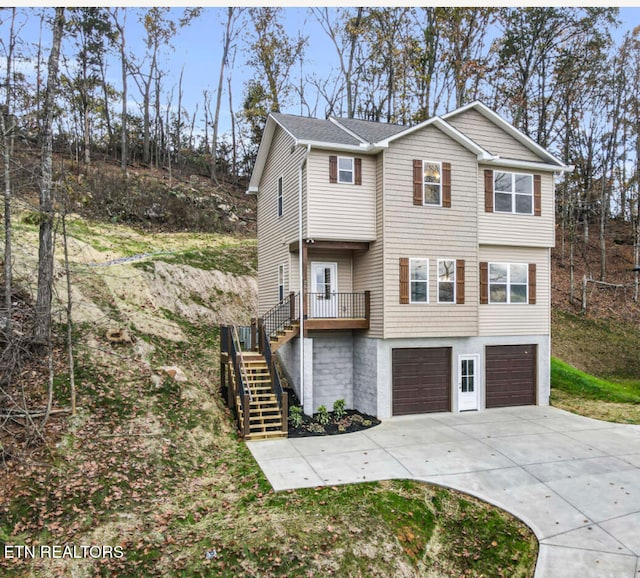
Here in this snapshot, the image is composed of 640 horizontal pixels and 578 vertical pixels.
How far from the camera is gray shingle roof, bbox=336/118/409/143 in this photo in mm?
15647

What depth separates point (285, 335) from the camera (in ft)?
48.8

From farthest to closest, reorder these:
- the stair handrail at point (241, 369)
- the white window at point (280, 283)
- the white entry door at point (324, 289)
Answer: the white window at point (280, 283)
the white entry door at point (324, 289)
the stair handrail at point (241, 369)

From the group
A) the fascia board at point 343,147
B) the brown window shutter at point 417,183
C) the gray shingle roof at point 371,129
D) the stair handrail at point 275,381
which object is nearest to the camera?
the stair handrail at point 275,381

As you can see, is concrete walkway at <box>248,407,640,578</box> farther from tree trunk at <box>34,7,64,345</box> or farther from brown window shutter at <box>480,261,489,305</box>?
tree trunk at <box>34,7,64,345</box>

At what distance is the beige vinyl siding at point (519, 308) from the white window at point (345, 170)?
500 cm

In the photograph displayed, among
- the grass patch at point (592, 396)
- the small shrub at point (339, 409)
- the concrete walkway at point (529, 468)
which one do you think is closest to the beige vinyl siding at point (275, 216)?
the small shrub at point (339, 409)

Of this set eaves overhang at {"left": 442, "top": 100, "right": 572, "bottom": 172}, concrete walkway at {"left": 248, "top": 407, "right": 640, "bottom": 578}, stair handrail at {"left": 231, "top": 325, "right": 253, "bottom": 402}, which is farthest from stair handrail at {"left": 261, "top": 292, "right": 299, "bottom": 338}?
eaves overhang at {"left": 442, "top": 100, "right": 572, "bottom": 172}

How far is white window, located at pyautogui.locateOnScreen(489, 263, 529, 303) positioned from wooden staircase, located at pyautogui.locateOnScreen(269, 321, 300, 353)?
6496 mm

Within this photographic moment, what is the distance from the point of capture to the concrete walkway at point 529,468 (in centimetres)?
796

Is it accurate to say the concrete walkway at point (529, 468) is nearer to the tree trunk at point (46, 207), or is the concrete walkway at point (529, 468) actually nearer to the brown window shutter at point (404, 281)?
the brown window shutter at point (404, 281)

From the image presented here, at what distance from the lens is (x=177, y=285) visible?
19797mm

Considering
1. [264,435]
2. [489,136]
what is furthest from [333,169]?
[264,435]

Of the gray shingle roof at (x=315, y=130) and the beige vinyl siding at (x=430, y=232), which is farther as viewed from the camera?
the gray shingle roof at (x=315, y=130)

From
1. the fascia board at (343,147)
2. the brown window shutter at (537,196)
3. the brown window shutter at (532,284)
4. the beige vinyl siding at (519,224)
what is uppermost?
the fascia board at (343,147)
